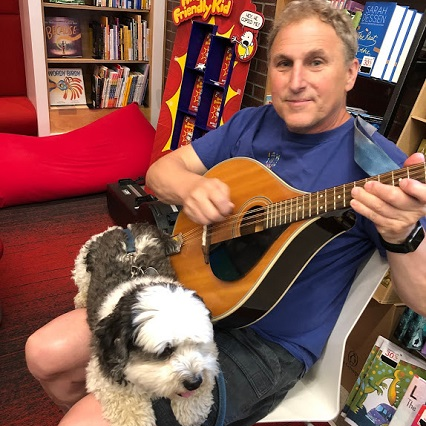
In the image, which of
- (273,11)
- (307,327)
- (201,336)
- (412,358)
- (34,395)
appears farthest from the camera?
(273,11)

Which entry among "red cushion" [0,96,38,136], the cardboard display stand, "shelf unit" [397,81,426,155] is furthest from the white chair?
"red cushion" [0,96,38,136]

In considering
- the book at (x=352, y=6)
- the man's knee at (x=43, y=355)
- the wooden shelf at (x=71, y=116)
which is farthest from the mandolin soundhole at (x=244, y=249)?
the wooden shelf at (x=71, y=116)

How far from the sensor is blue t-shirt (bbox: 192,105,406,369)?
40.9 inches

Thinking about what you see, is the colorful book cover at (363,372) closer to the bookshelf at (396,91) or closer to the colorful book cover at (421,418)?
the colorful book cover at (421,418)

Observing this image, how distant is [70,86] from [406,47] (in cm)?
293

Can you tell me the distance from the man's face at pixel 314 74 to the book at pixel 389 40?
2.27ft

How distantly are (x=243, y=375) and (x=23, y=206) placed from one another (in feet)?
Answer: 7.93

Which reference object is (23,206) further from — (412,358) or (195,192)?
(412,358)

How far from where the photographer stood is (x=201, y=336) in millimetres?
972

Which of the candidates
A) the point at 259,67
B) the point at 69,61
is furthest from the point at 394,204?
the point at 69,61

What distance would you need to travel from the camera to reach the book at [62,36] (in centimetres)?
340

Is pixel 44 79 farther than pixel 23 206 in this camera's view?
Yes

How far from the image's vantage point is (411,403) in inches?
56.1

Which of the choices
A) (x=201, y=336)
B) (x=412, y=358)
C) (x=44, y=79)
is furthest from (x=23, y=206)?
(x=412, y=358)
